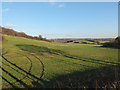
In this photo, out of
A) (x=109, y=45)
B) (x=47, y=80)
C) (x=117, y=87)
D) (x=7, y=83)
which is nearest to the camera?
(x=117, y=87)

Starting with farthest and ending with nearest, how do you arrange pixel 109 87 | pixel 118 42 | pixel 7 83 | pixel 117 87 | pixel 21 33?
pixel 21 33
pixel 118 42
pixel 7 83
pixel 117 87
pixel 109 87

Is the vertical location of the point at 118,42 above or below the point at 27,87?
above

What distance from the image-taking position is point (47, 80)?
5.05m

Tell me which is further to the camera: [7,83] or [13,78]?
[13,78]

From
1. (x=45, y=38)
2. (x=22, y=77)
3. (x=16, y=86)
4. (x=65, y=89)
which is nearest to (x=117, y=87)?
(x=65, y=89)

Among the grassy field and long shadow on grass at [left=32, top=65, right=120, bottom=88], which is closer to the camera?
long shadow on grass at [left=32, top=65, right=120, bottom=88]

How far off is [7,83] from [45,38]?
47166mm

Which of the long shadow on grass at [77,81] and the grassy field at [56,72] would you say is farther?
the grassy field at [56,72]

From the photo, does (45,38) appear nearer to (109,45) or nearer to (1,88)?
(109,45)

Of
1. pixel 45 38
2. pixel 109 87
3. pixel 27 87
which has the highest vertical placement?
pixel 45 38

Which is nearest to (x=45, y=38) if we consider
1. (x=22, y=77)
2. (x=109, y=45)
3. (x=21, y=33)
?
(x=21, y=33)

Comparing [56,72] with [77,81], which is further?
[56,72]

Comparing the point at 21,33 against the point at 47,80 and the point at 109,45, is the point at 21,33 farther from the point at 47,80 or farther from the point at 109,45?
the point at 47,80

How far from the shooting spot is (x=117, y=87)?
3.14 meters
